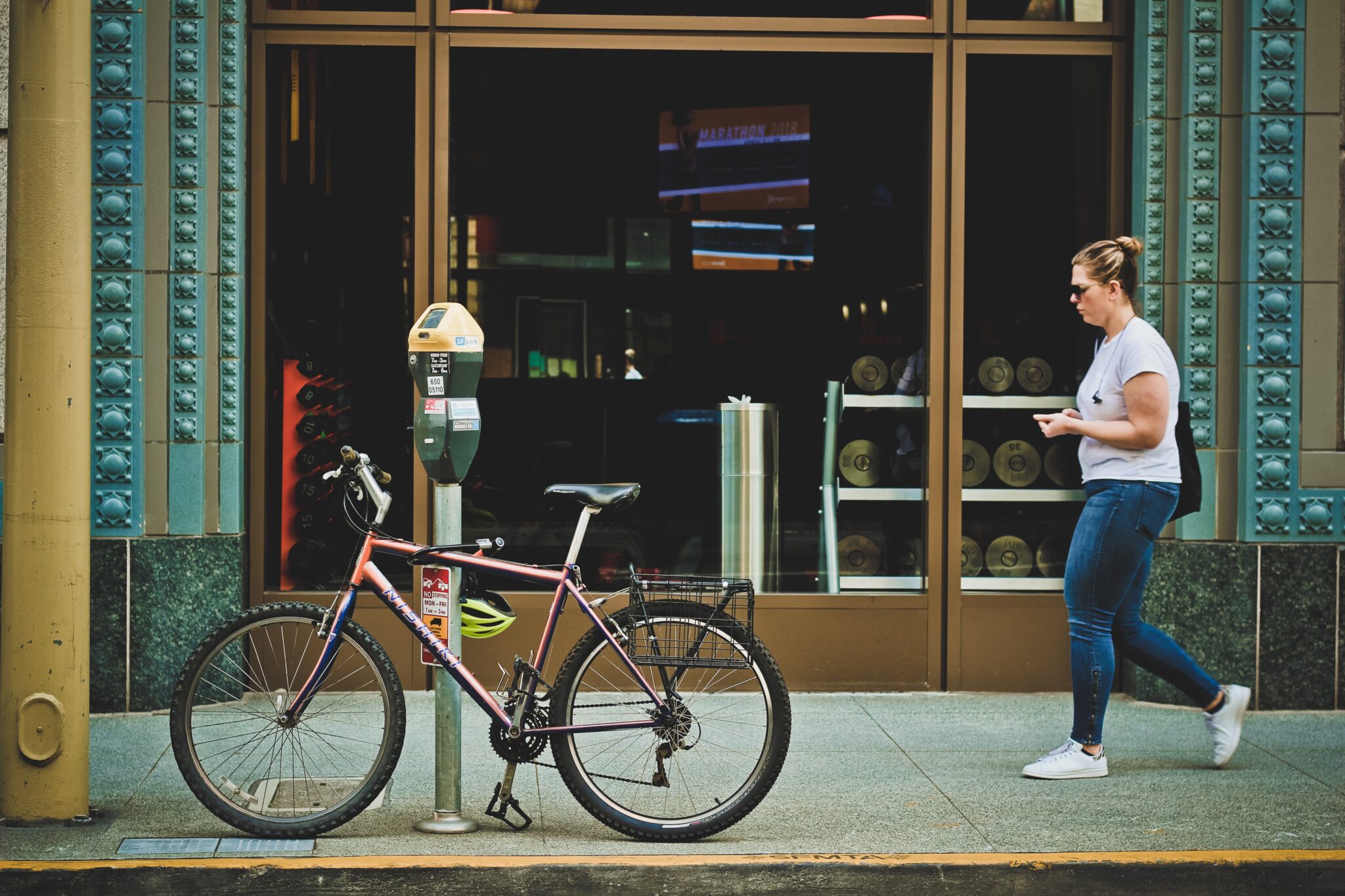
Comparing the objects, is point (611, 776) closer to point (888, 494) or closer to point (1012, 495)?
point (888, 494)

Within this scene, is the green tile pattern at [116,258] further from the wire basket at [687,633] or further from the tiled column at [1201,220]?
the tiled column at [1201,220]

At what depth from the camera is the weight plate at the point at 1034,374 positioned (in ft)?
23.9

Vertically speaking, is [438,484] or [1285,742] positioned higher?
[438,484]

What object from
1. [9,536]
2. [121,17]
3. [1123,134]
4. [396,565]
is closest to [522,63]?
[121,17]

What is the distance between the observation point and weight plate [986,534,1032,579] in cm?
727

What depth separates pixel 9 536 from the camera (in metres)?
4.80

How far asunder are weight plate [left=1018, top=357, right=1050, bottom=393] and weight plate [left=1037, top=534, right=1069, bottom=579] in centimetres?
75

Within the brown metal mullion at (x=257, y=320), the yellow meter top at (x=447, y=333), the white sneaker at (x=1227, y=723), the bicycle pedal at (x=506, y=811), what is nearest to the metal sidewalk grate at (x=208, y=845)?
the bicycle pedal at (x=506, y=811)

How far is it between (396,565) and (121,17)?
109 inches

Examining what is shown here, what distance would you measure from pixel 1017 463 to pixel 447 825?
12.1 feet

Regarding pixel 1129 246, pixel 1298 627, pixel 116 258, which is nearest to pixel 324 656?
pixel 116 258

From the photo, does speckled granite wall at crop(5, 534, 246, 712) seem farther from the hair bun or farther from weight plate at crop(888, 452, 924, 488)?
the hair bun

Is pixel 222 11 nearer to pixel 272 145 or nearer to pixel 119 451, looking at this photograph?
pixel 272 145

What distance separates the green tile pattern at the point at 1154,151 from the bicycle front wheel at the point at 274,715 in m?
4.11
